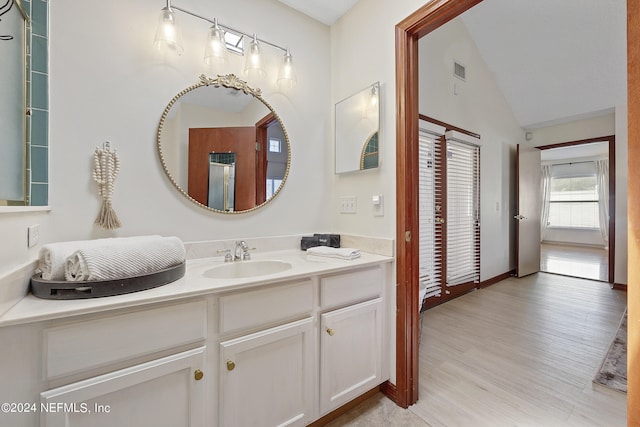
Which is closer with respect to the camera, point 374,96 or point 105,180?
point 105,180

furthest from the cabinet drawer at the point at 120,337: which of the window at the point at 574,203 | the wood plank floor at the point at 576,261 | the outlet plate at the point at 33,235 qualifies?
the window at the point at 574,203

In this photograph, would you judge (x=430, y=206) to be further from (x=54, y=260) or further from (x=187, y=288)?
(x=54, y=260)

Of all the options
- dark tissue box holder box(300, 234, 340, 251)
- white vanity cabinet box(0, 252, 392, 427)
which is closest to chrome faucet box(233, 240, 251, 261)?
white vanity cabinet box(0, 252, 392, 427)

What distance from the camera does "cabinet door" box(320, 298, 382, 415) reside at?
4.37ft

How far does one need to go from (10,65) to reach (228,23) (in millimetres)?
1091

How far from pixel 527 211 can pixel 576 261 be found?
7.77 ft

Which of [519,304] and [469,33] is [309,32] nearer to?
[469,33]

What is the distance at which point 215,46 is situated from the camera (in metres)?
1.50

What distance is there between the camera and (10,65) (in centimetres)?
92

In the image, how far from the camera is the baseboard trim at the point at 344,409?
1.36 m

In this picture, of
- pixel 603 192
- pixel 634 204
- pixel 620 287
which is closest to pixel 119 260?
pixel 634 204

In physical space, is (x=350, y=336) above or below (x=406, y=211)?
below

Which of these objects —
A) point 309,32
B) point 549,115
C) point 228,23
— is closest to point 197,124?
point 228,23

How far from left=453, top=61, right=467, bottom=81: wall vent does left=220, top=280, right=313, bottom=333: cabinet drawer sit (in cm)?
323
